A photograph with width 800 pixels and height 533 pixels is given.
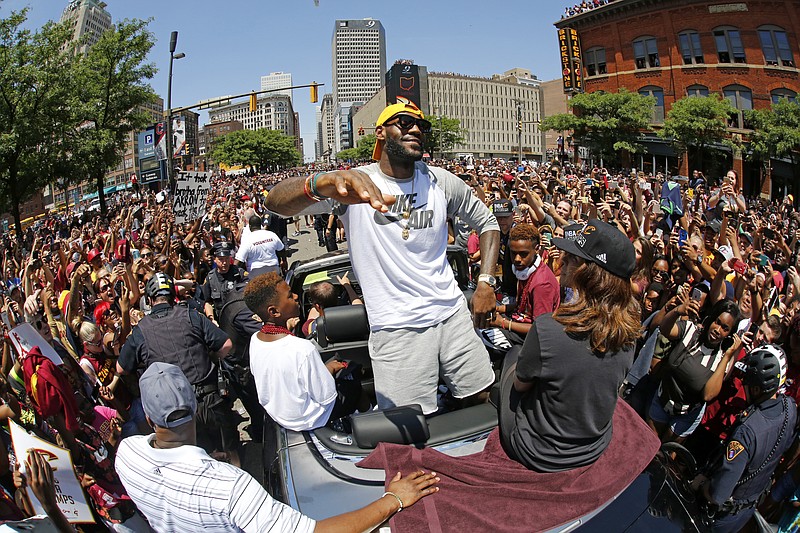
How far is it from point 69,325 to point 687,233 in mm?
6990

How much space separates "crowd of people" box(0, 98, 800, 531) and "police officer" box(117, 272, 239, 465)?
0.01 meters

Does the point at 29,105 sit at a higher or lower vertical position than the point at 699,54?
lower

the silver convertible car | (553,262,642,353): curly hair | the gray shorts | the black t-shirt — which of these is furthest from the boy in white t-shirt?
(553,262,642,353): curly hair

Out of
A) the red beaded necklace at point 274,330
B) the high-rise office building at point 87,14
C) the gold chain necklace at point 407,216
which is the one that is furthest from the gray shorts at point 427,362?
the high-rise office building at point 87,14

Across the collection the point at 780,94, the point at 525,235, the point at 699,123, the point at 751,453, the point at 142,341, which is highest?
the point at 780,94

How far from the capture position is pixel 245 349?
488 centimetres

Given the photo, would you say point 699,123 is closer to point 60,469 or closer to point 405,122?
point 405,122

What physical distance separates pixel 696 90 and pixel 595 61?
8.94 metres

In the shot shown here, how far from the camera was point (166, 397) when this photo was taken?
2074 mm

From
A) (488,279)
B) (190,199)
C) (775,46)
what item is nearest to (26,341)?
(488,279)

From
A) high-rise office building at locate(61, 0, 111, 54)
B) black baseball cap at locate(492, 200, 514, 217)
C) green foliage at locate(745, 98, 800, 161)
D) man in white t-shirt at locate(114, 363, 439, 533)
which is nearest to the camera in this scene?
man in white t-shirt at locate(114, 363, 439, 533)

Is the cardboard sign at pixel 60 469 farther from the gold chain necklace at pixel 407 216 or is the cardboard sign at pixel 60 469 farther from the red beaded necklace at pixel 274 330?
the gold chain necklace at pixel 407 216

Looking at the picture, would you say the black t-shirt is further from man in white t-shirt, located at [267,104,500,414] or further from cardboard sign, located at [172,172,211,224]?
cardboard sign, located at [172,172,211,224]

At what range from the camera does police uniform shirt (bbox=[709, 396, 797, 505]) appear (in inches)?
113
